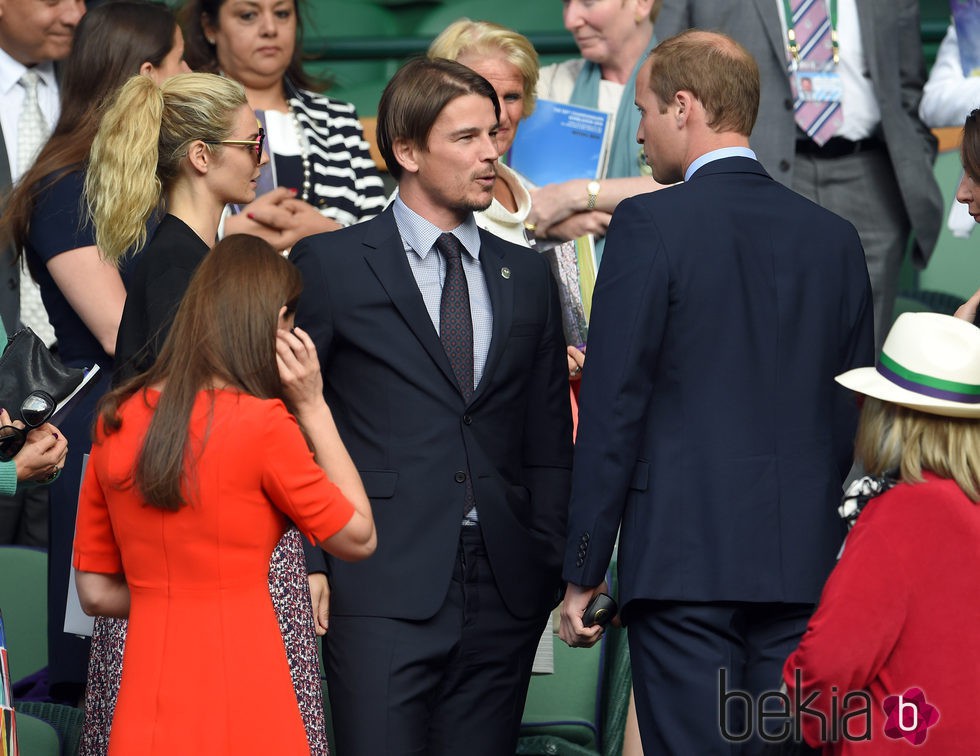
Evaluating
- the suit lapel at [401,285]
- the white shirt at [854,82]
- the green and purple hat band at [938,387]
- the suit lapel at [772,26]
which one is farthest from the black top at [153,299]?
the white shirt at [854,82]

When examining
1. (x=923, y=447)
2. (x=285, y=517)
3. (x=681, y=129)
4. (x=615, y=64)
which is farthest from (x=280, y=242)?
(x=923, y=447)

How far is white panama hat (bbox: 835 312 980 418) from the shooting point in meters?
3.08

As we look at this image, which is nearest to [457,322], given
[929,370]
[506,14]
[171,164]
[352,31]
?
[171,164]

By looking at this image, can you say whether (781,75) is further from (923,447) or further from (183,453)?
(183,453)

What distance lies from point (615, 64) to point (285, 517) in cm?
294

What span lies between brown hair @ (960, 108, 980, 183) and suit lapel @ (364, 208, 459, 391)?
1319mm

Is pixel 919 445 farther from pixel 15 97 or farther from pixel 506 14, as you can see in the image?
pixel 506 14

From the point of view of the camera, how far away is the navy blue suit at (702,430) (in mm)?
3641

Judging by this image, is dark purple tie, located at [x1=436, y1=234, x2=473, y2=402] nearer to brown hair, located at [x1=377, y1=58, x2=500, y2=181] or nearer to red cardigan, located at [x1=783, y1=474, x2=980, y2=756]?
brown hair, located at [x1=377, y1=58, x2=500, y2=181]

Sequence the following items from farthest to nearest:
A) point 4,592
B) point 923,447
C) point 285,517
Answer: point 4,592
point 285,517
point 923,447

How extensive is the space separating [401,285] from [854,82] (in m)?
2.52

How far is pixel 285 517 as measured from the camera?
3.29 meters

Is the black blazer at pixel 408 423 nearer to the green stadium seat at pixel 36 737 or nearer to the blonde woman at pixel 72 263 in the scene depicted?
the blonde woman at pixel 72 263

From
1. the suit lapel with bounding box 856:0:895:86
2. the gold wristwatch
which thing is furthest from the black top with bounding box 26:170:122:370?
the suit lapel with bounding box 856:0:895:86
